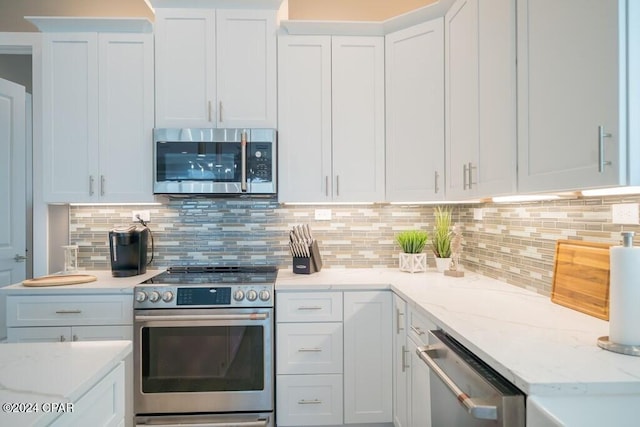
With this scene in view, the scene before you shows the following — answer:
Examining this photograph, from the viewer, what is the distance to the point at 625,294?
1.02 meters

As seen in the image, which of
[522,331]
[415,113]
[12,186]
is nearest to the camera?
[522,331]

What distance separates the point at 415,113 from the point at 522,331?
1.52 meters

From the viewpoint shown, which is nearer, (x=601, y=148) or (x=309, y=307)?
(x=601, y=148)

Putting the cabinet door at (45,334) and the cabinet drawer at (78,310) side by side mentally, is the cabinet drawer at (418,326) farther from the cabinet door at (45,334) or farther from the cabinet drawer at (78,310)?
the cabinet door at (45,334)

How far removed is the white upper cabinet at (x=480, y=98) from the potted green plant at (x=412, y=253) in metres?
0.46

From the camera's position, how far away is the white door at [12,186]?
9.54ft

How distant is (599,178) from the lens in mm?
1061

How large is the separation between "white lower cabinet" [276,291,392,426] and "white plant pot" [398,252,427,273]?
1.25ft

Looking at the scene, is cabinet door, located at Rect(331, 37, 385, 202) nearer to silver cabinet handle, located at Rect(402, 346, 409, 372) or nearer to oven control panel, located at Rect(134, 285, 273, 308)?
oven control panel, located at Rect(134, 285, 273, 308)

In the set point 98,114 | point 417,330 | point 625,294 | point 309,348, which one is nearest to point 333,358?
point 309,348

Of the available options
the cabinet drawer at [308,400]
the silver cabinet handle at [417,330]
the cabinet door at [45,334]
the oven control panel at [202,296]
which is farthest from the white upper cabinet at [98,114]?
the silver cabinet handle at [417,330]

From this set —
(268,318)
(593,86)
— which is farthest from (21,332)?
(593,86)

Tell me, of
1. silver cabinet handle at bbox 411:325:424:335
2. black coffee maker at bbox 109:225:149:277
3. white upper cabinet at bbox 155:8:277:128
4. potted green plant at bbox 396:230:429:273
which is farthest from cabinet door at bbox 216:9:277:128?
silver cabinet handle at bbox 411:325:424:335

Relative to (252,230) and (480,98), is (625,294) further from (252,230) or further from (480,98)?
(252,230)
